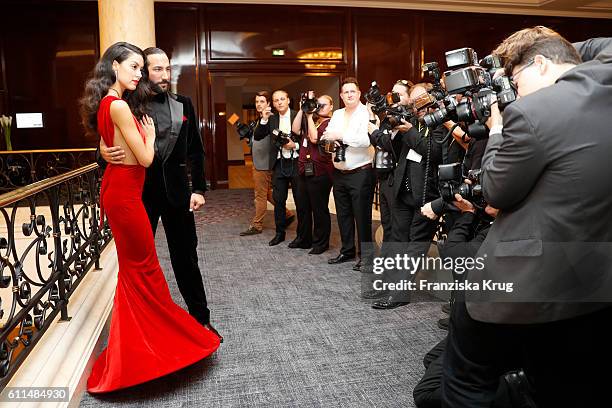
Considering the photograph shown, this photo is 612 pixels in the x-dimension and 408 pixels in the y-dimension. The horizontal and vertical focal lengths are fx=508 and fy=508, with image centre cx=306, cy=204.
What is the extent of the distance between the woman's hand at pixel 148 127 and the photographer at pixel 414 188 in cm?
176

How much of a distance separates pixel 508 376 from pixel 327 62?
28.4 feet

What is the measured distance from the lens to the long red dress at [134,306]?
2.31 meters

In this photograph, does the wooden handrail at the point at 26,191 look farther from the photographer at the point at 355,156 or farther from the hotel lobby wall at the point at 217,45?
the hotel lobby wall at the point at 217,45

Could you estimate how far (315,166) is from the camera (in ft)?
15.9

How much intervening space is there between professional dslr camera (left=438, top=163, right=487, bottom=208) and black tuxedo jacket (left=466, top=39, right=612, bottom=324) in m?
0.57

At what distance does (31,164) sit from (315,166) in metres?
5.05

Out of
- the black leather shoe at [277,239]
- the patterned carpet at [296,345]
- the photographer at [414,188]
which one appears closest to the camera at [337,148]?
the photographer at [414,188]

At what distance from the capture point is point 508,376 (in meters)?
1.97

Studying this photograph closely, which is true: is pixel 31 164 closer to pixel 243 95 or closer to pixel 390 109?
pixel 390 109

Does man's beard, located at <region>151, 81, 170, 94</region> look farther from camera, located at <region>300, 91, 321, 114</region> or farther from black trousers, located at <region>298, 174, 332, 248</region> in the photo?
black trousers, located at <region>298, 174, 332, 248</region>

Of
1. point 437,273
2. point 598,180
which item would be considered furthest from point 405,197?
point 598,180

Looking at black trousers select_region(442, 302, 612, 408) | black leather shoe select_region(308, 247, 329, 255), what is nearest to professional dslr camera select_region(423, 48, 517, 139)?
black trousers select_region(442, 302, 612, 408)

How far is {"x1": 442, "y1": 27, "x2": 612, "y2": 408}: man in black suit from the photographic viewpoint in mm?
1292

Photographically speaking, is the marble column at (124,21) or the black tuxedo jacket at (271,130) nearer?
the black tuxedo jacket at (271,130)
